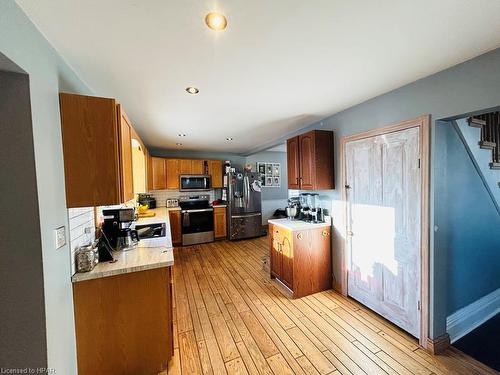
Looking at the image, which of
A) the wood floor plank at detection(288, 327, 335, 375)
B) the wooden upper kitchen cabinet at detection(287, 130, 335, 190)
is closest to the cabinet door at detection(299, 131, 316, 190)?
the wooden upper kitchen cabinet at detection(287, 130, 335, 190)

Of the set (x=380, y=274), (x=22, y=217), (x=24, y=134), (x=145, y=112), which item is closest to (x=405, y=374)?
(x=380, y=274)

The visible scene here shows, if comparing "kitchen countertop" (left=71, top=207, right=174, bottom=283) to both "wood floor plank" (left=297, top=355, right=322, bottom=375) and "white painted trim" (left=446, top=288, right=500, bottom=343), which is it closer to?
"wood floor plank" (left=297, top=355, right=322, bottom=375)

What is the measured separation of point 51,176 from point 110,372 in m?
1.49

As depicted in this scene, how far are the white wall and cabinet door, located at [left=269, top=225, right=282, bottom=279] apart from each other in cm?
224

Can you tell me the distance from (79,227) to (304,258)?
7.89 ft

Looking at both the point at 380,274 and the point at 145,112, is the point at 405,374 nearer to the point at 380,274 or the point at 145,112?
the point at 380,274

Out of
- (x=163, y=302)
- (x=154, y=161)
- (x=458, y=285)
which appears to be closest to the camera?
(x=163, y=302)

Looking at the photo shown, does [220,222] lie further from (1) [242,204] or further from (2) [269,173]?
(2) [269,173]

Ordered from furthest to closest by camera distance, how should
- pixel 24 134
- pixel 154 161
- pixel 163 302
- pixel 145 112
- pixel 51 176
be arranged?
pixel 154 161 < pixel 145 112 < pixel 163 302 < pixel 51 176 < pixel 24 134

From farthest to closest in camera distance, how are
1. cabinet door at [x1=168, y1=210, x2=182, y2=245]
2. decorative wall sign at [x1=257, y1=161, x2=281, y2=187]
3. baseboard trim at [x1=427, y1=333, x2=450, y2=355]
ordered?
decorative wall sign at [x1=257, y1=161, x2=281, y2=187] → cabinet door at [x1=168, y1=210, x2=182, y2=245] → baseboard trim at [x1=427, y1=333, x2=450, y2=355]

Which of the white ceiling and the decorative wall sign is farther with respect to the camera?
the decorative wall sign

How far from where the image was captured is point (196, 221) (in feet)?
16.3

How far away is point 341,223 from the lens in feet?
8.70

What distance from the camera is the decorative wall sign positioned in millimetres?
6427
